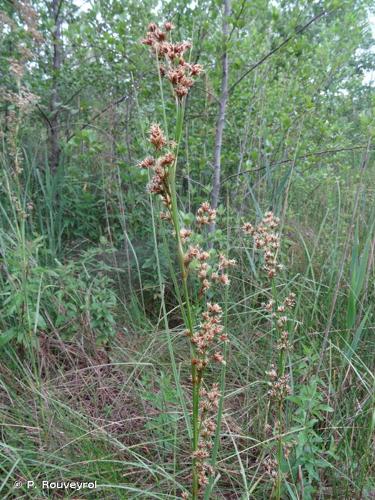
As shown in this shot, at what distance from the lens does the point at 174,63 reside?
3.11ft

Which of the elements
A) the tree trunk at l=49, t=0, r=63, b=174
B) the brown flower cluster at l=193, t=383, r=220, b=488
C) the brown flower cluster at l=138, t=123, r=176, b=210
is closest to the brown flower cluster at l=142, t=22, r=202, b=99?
the brown flower cluster at l=138, t=123, r=176, b=210

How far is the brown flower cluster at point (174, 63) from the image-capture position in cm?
89

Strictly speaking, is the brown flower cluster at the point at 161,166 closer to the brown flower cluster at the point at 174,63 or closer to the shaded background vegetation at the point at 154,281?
the brown flower cluster at the point at 174,63

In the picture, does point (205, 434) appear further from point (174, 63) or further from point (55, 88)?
point (55, 88)

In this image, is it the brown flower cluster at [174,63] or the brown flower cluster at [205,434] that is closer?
the brown flower cluster at [174,63]

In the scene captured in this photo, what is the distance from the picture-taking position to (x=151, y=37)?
96 cm

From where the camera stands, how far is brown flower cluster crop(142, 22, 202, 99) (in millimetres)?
895

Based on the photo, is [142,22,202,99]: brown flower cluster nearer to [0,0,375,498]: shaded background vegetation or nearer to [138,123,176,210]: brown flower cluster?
[138,123,176,210]: brown flower cluster

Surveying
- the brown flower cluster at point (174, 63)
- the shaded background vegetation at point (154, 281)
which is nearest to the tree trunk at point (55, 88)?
the shaded background vegetation at point (154, 281)

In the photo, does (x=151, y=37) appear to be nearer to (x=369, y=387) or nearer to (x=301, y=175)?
(x=369, y=387)

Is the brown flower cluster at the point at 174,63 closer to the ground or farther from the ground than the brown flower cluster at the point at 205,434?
farther from the ground

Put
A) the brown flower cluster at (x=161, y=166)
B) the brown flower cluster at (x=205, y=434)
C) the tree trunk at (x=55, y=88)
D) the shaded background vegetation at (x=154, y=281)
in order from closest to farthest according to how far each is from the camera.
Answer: the brown flower cluster at (x=161, y=166) < the brown flower cluster at (x=205, y=434) < the shaded background vegetation at (x=154, y=281) < the tree trunk at (x=55, y=88)

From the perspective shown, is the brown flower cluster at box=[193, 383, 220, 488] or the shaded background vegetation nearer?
the brown flower cluster at box=[193, 383, 220, 488]

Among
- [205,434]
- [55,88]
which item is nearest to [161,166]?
[205,434]
